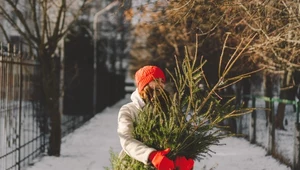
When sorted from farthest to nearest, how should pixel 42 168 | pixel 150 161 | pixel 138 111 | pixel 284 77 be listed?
pixel 284 77 < pixel 42 168 < pixel 138 111 < pixel 150 161

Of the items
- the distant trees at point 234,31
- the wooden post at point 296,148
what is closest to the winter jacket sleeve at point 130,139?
the distant trees at point 234,31

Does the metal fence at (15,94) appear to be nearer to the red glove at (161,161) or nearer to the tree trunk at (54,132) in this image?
the tree trunk at (54,132)

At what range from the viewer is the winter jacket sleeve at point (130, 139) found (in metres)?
3.94

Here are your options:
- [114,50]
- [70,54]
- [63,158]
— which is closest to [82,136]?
[63,158]

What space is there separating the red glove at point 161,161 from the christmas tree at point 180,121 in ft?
0.54

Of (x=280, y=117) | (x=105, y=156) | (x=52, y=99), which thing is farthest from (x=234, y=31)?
(x=280, y=117)

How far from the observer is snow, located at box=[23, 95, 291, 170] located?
10648 millimetres

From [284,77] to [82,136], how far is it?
250 inches

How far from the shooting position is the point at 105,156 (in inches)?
472

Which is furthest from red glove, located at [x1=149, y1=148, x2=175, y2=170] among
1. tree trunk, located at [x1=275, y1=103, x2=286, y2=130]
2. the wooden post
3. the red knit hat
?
tree trunk, located at [x1=275, y1=103, x2=286, y2=130]

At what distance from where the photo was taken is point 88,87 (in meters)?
22.5

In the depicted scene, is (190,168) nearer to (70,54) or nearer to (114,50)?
(70,54)

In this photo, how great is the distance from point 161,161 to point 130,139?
0.33 metres

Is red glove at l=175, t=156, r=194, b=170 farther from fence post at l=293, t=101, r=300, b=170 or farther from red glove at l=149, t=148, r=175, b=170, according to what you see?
fence post at l=293, t=101, r=300, b=170
